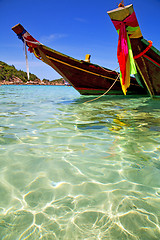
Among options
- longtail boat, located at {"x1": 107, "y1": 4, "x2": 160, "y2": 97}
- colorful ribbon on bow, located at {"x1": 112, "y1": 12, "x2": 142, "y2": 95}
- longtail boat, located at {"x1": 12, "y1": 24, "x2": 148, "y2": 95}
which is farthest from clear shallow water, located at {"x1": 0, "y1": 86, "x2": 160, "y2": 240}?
longtail boat, located at {"x1": 12, "y1": 24, "x2": 148, "y2": 95}

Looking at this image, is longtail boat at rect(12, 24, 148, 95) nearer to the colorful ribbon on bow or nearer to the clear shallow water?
the colorful ribbon on bow

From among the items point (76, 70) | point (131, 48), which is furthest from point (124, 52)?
point (76, 70)

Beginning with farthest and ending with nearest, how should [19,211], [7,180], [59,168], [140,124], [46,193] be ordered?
[140,124], [59,168], [7,180], [46,193], [19,211]

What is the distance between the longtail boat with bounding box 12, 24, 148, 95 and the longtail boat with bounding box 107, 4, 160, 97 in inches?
24.4

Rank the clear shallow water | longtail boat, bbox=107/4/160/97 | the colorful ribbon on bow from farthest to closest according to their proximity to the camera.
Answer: the colorful ribbon on bow < longtail boat, bbox=107/4/160/97 < the clear shallow water

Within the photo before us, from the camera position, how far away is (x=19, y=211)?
120 cm

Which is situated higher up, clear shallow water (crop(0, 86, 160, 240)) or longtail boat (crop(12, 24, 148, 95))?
longtail boat (crop(12, 24, 148, 95))

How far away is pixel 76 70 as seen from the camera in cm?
794

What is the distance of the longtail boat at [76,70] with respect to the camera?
21.1 feet

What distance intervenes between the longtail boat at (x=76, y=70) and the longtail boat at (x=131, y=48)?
2.03 feet

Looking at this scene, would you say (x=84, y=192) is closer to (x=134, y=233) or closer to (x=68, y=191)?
(x=68, y=191)

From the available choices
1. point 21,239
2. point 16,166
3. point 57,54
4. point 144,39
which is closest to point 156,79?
point 144,39

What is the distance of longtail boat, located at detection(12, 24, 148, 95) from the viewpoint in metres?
6.43

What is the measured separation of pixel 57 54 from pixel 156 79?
4765mm
